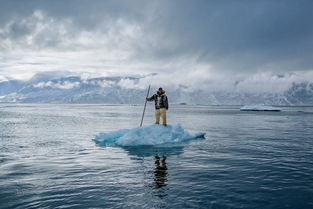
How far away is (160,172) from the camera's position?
12148 mm

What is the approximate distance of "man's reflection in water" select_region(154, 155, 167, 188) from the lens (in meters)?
10.4

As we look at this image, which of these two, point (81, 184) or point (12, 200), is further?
point (81, 184)

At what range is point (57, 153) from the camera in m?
17.0

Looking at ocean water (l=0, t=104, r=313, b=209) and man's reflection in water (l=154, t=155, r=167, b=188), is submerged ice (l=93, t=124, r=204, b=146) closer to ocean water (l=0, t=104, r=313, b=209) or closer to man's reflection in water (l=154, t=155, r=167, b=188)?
ocean water (l=0, t=104, r=313, b=209)

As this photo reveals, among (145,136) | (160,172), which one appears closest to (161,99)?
(145,136)

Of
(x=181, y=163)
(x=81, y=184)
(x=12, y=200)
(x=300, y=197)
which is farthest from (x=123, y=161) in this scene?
(x=300, y=197)

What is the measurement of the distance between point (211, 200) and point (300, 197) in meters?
3.15

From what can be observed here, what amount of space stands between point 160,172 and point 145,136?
335 inches

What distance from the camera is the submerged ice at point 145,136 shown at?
2014 centimetres

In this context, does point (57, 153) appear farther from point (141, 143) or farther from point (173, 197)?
point (173, 197)

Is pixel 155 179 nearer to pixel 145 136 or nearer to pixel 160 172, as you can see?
pixel 160 172

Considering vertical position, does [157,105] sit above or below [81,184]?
above

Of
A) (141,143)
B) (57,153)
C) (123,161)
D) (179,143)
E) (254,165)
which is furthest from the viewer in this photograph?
(179,143)

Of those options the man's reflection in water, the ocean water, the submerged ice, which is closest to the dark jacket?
the submerged ice
